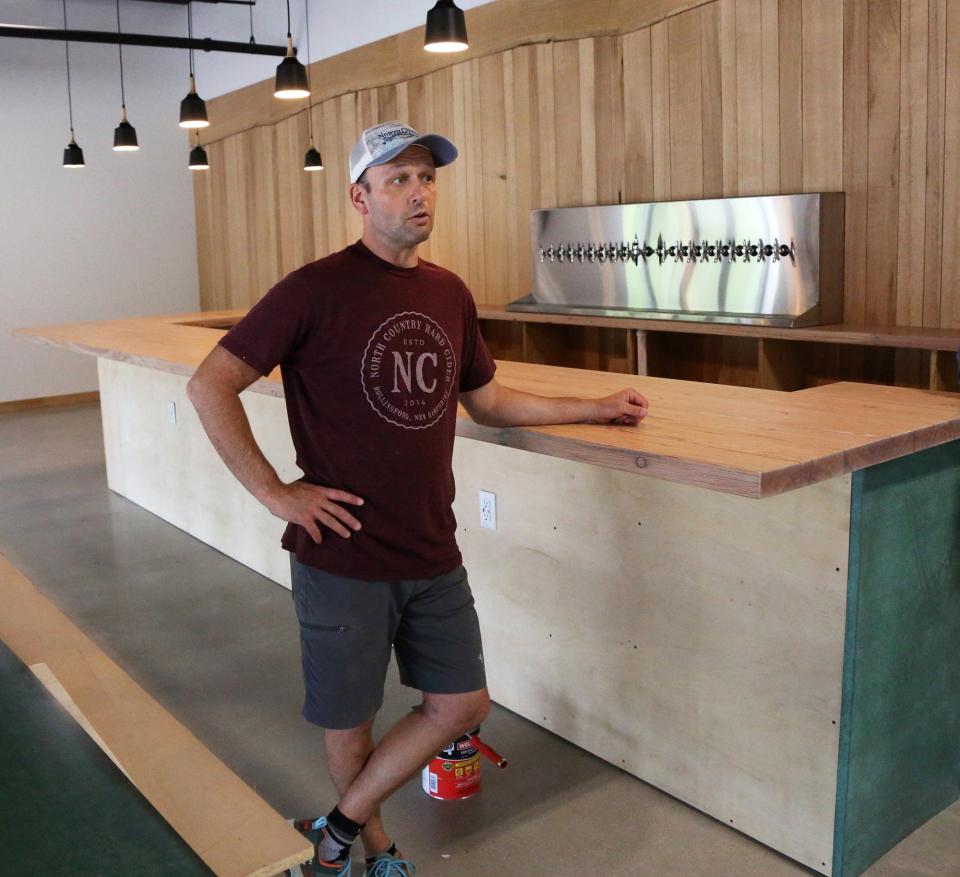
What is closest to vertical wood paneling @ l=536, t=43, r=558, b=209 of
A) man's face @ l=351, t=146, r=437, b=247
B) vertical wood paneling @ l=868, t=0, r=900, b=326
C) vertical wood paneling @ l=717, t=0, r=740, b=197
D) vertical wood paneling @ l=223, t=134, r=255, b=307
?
vertical wood paneling @ l=717, t=0, r=740, b=197

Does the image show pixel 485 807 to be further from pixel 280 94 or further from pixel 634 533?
pixel 280 94

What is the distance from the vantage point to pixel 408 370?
2.21m

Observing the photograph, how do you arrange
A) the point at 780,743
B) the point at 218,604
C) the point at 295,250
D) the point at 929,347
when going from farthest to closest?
1. the point at 295,250
2. the point at 218,604
3. the point at 929,347
4. the point at 780,743

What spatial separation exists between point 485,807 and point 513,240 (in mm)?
4702

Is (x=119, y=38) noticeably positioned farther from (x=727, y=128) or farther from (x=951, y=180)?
(x=951, y=180)

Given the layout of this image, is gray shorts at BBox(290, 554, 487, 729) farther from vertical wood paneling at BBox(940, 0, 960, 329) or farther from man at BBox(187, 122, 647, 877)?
vertical wood paneling at BBox(940, 0, 960, 329)

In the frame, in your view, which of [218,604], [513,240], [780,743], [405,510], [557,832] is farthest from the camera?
[513,240]

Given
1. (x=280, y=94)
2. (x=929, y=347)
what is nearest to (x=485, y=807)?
(x=929, y=347)

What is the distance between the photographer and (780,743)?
2555mm

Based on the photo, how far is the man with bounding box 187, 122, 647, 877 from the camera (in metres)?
2.18

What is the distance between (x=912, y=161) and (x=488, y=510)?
2639 millimetres

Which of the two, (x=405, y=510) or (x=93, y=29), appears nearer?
(x=405, y=510)

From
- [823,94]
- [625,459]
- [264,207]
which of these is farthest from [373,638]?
[264,207]

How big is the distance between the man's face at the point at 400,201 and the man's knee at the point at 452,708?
982 mm
